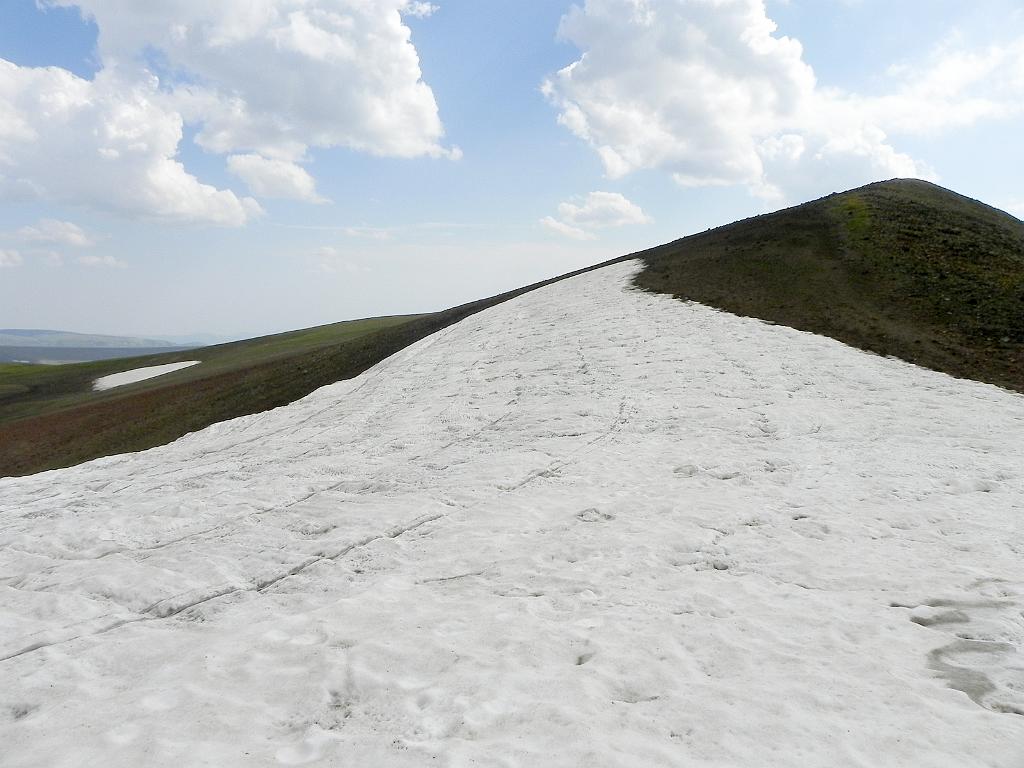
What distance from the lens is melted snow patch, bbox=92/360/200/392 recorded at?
61562 mm

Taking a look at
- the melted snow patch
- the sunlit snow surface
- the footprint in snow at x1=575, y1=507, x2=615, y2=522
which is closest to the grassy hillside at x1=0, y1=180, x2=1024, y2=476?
the sunlit snow surface

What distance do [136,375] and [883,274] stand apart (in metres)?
70.6

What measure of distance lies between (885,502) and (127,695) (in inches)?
480

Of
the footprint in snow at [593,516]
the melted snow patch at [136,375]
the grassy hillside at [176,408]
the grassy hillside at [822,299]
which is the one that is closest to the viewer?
the footprint in snow at [593,516]

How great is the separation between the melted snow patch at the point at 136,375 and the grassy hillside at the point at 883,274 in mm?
53631

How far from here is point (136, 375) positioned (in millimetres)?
65375

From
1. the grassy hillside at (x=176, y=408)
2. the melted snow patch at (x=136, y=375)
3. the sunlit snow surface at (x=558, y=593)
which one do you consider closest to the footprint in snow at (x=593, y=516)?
the sunlit snow surface at (x=558, y=593)

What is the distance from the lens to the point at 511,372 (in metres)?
22.3

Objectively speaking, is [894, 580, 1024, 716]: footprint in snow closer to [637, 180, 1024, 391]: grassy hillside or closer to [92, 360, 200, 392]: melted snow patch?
[637, 180, 1024, 391]: grassy hillside

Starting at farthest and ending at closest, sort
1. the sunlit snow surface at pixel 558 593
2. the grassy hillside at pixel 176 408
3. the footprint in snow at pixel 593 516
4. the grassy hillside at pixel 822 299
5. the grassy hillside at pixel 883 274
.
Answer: the grassy hillside at pixel 176 408 → the grassy hillside at pixel 822 299 → the grassy hillside at pixel 883 274 → the footprint in snow at pixel 593 516 → the sunlit snow surface at pixel 558 593

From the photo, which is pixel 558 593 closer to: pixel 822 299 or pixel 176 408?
pixel 822 299

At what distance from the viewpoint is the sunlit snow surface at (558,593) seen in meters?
5.58

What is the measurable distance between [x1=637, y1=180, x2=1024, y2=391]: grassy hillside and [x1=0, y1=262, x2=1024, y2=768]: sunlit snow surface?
211 inches

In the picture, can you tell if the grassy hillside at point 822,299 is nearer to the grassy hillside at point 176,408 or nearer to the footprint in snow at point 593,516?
the grassy hillside at point 176,408
